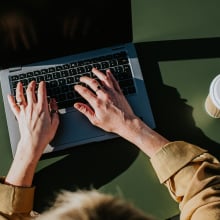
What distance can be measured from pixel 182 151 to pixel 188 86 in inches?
7.8

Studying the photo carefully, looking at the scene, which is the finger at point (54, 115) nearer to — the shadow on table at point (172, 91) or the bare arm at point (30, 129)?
the bare arm at point (30, 129)

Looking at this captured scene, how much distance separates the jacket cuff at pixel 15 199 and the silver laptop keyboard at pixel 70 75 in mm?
233

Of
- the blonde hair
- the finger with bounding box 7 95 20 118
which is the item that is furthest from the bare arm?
the blonde hair

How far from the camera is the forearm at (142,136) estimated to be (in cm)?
110

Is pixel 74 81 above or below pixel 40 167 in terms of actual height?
above

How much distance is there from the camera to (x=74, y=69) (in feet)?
3.89

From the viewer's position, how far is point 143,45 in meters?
1.22

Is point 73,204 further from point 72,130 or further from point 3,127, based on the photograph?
point 3,127

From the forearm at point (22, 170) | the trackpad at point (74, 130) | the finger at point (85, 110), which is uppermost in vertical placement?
the finger at point (85, 110)

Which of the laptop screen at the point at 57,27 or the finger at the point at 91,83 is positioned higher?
the laptop screen at the point at 57,27

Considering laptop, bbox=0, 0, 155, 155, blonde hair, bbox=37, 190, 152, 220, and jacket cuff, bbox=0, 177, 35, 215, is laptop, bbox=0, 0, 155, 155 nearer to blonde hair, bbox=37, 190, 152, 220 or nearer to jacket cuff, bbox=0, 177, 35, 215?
jacket cuff, bbox=0, 177, 35, 215

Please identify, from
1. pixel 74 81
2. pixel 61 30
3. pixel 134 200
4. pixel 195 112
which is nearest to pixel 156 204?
pixel 134 200

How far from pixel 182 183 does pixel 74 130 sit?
0.29 meters

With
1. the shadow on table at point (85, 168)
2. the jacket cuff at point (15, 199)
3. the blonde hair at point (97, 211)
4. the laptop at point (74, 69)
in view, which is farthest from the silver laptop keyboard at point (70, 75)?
the blonde hair at point (97, 211)
